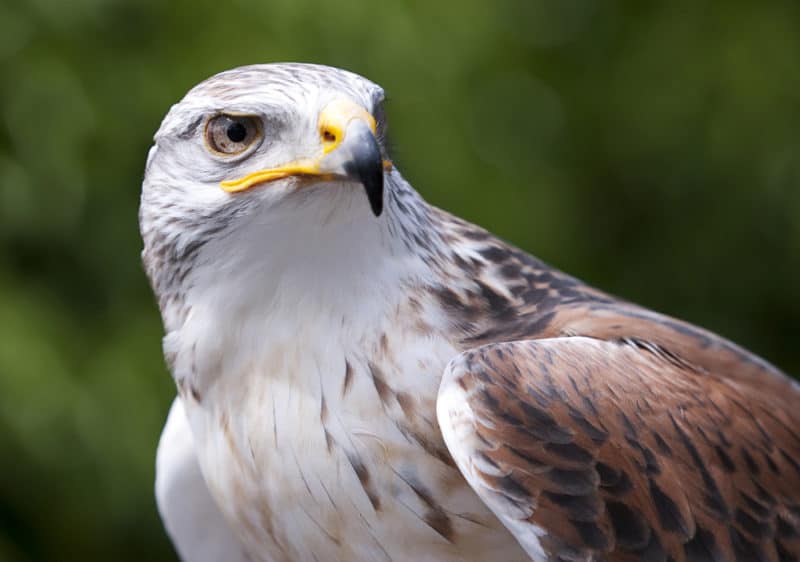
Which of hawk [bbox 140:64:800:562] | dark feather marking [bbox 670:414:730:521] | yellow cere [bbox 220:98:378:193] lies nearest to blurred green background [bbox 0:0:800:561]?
hawk [bbox 140:64:800:562]

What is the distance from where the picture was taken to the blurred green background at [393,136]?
12.3 ft

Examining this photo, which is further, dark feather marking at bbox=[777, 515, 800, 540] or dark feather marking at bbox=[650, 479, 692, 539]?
dark feather marking at bbox=[777, 515, 800, 540]

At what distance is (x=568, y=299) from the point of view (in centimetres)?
244

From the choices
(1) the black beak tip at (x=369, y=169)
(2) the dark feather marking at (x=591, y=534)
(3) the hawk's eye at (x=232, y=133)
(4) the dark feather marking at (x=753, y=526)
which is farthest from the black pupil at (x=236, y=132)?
(4) the dark feather marking at (x=753, y=526)

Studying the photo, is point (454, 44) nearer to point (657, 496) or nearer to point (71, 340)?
point (71, 340)

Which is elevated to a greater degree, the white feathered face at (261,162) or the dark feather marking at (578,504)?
the white feathered face at (261,162)

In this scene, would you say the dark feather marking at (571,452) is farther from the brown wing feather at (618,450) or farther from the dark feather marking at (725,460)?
the dark feather marking at (725,460)

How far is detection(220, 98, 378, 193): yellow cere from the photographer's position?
1992mm

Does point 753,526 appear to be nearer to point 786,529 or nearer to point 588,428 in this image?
point 786,529

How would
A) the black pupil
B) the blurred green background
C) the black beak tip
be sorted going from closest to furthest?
the black beak tip → the black pupil → the blurred green background

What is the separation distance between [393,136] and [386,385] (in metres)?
1.41

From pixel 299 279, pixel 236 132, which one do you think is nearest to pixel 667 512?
pixel 299 279

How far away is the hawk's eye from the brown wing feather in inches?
20.4

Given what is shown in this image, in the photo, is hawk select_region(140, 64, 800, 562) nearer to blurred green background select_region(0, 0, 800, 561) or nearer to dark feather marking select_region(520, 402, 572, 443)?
dark feather marking select_region(520, 402, 572, 443)
